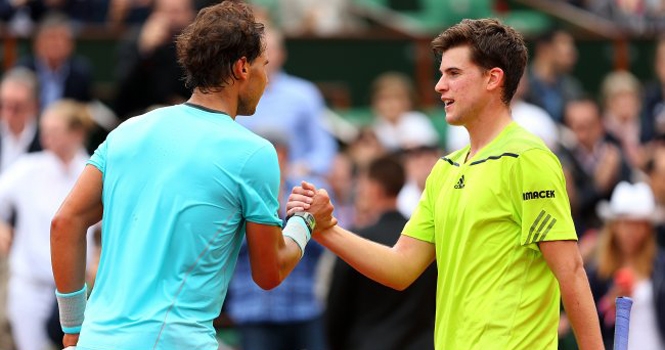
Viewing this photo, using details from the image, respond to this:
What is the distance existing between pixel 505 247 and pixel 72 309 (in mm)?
1640

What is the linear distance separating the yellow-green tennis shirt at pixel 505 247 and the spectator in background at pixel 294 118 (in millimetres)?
5338

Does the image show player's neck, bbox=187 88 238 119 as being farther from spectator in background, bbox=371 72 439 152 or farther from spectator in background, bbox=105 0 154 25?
spectator in background, bbox=105 0 154 25

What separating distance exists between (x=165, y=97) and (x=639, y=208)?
4501 mm

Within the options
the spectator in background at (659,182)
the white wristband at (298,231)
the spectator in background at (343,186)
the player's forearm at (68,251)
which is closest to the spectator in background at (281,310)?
the spectator in background at (343,186)

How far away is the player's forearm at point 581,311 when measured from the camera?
15.8 feet

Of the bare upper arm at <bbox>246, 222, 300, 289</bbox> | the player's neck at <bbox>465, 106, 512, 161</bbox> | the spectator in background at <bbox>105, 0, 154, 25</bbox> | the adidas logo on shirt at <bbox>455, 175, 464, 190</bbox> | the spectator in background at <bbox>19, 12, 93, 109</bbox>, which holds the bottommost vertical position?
the spectator in background at <bbox>19, 12, 93, 109</bbox>

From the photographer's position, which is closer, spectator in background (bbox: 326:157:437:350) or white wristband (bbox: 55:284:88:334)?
white wristband (bbox: 55:284:88:334)

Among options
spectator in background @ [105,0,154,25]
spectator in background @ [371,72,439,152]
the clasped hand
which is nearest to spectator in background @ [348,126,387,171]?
spectator in background @ [371,72,439,152]

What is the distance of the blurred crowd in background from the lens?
8.37 m

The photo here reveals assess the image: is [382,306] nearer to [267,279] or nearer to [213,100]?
[267,279]

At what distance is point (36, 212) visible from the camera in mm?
9906

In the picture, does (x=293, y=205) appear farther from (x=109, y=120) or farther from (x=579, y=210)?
(x=109, y=120)

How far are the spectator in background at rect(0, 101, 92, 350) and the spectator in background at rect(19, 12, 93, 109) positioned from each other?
2105 mm

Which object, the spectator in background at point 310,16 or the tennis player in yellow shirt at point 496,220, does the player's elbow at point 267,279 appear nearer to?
the tennis player in yellow shirt at point 496,220
